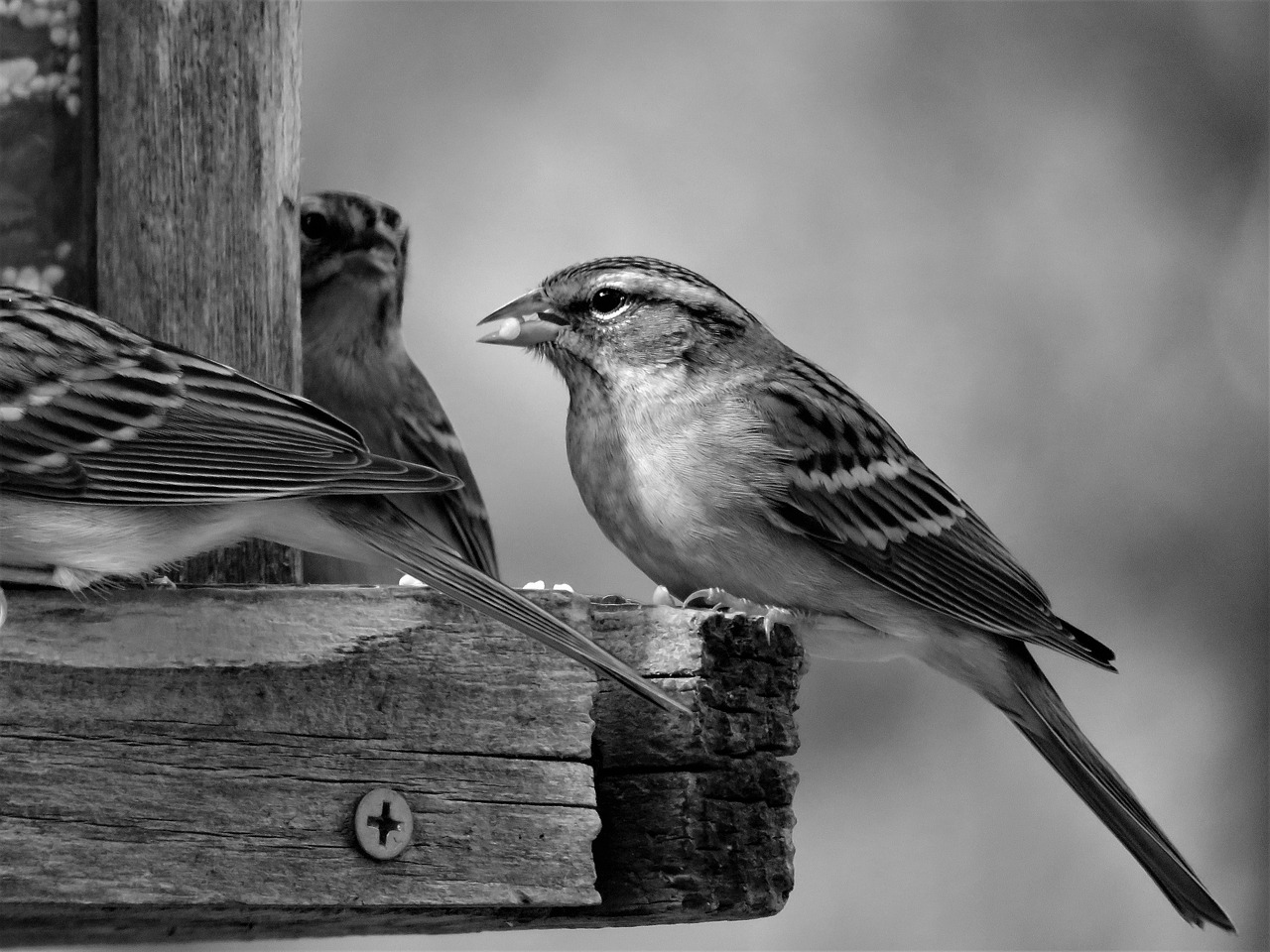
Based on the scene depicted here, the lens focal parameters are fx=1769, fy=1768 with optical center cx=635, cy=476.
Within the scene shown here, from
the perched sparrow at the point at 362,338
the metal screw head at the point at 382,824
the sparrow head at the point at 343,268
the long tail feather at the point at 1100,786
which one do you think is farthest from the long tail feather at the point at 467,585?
the long tail feather at the point at 1100,786

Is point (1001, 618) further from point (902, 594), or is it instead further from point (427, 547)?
point (427, 547)

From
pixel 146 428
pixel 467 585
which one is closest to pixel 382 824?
pixel 467 585

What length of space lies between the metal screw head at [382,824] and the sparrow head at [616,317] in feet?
5.37

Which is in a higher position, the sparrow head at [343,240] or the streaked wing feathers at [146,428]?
the sparrow head at [343,240]

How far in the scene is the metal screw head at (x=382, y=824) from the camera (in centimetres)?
250

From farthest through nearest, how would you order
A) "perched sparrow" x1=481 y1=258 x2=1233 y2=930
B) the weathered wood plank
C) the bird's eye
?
the bird's eye, "perched sparrow" x1=481 y1=258 x2=1233 y2=930, the weathered wood plank

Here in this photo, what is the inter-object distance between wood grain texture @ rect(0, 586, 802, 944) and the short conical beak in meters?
1.31

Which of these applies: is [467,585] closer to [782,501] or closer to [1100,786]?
[782,501]

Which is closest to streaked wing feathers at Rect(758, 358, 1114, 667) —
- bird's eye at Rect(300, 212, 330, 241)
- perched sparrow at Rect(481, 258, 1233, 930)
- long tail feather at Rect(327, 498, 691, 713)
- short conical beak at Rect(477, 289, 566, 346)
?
perched sparrow at Rect(481, 258, 1233, 930)

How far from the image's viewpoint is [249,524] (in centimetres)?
280

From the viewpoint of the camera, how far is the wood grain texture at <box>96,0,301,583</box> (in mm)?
3238

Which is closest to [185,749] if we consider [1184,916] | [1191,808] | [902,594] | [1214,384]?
[902,594]

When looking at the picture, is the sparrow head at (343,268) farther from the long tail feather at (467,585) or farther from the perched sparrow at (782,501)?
the long tail feather at (467,585)

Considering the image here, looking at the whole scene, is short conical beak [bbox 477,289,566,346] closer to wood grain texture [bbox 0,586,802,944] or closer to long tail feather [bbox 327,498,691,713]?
long tail feather [bbox 327,498,691,713]
